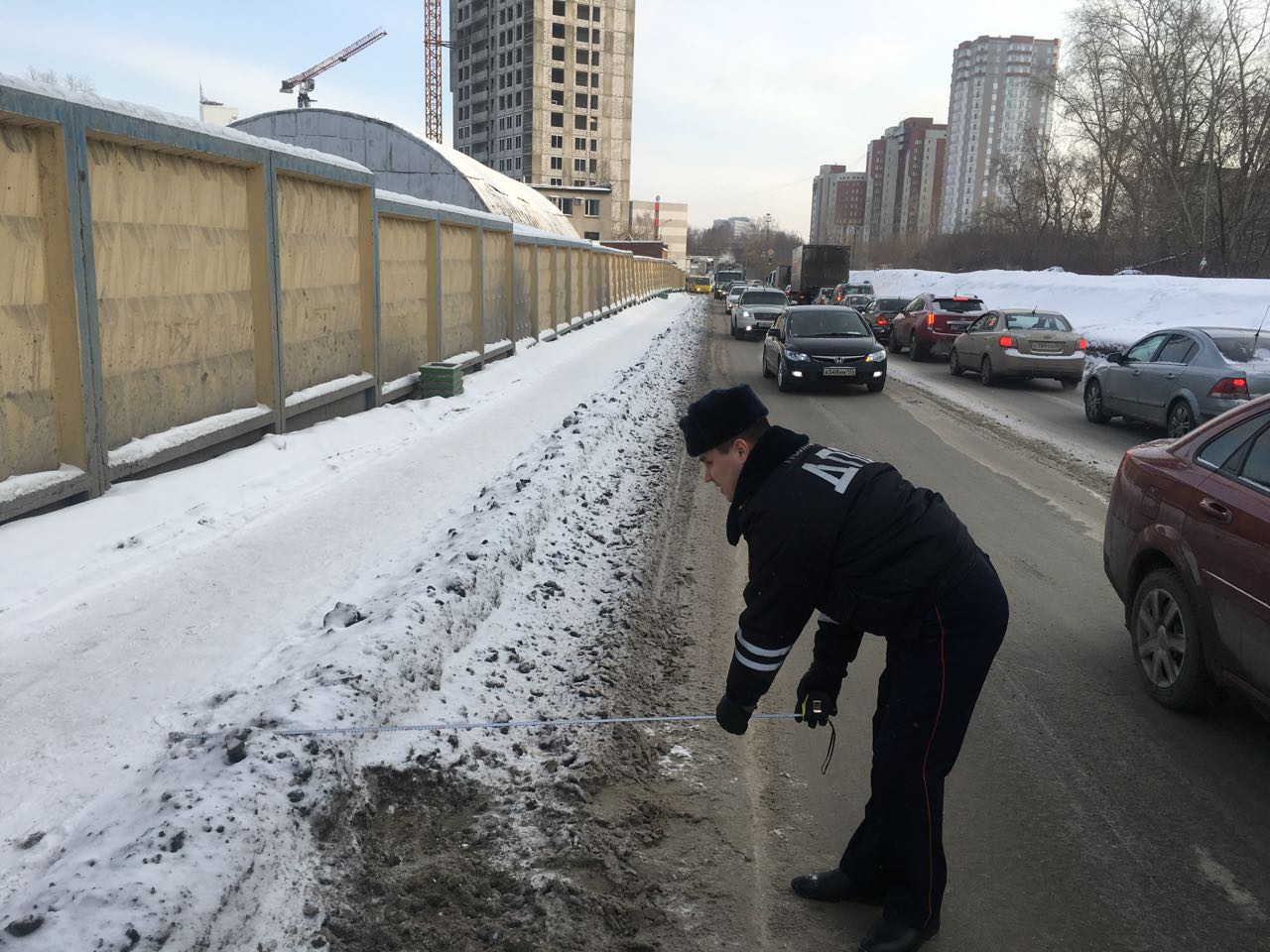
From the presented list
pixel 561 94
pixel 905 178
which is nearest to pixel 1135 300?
pixel 561 94

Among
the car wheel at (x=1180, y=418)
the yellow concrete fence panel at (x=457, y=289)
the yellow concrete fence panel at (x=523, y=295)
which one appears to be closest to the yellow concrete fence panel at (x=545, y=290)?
the yellow concrete fence panel at (x=523, y=295)

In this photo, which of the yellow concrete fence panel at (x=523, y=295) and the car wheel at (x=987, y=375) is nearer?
the car wheel at (x=987, y=375)

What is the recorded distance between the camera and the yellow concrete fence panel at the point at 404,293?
43.0 feet

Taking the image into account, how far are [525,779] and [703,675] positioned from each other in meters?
1.41

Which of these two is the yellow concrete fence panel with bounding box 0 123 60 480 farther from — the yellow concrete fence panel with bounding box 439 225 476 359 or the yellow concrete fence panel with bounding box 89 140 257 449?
→ the yellow concrete fence panel with bounding box 439 225 476 359

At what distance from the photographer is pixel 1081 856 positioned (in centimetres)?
346

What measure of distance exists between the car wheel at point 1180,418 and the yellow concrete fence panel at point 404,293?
967 cm

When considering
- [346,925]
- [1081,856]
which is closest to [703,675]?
[1081,856]

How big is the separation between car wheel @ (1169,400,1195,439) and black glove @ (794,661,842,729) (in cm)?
984

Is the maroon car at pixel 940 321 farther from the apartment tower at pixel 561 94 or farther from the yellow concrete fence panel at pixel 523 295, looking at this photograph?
the apartment tower at pixel 561 94

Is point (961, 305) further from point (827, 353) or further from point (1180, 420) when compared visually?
point (1180, 420)

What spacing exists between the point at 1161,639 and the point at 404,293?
37.0 feet

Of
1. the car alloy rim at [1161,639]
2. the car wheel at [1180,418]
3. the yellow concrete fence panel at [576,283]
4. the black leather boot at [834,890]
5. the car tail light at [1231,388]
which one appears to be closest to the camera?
the black leather boot at [834,890]

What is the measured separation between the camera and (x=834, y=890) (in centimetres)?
322
